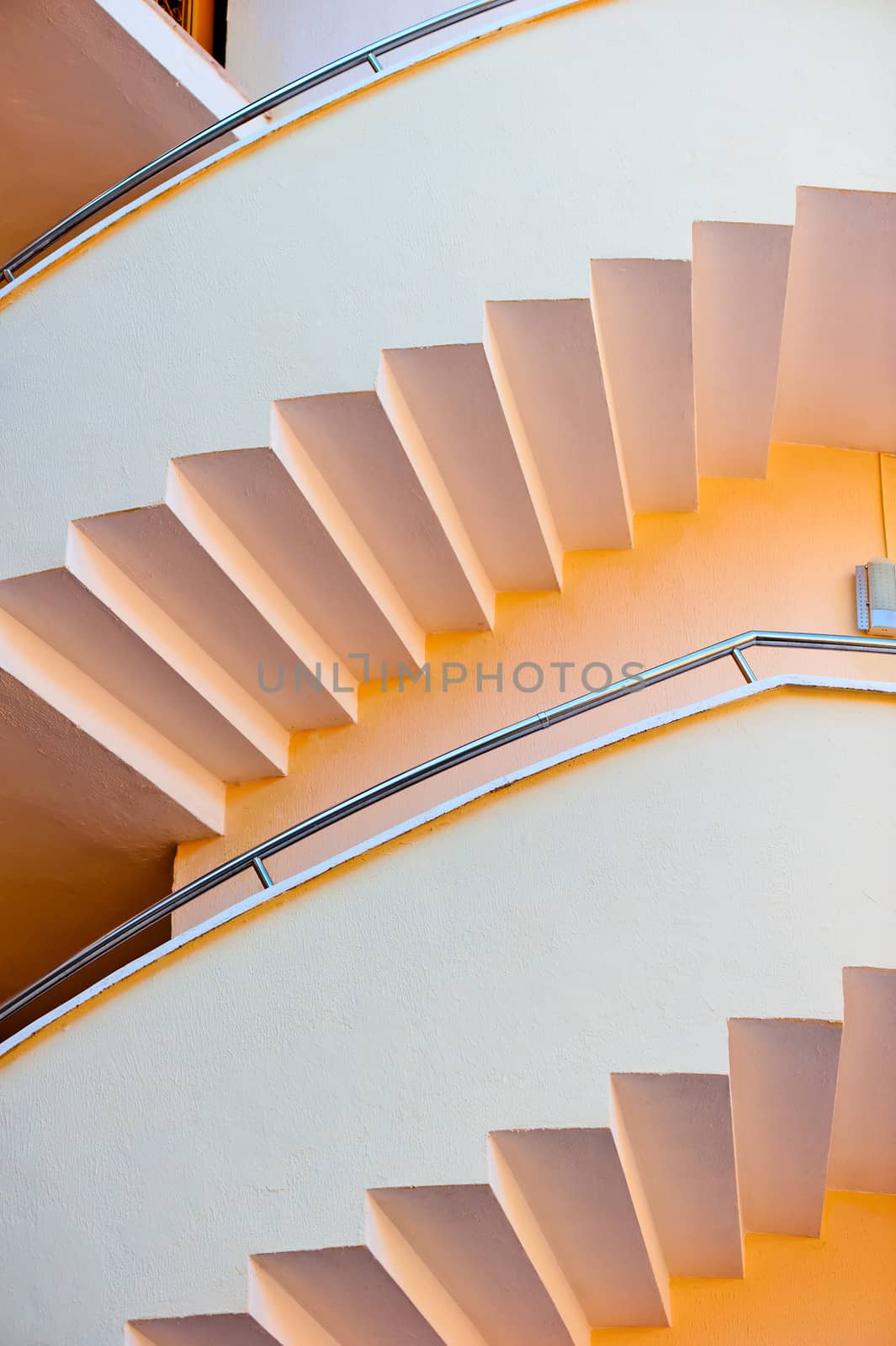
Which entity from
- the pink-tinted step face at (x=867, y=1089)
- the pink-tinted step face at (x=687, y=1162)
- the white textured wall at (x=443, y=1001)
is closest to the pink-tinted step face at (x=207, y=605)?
the white textured wall at (x=443, y=1001)

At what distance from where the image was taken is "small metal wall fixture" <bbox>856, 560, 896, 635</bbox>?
15.7 feet

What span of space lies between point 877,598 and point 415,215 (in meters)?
2.06

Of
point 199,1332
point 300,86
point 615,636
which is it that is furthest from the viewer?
point 615,636

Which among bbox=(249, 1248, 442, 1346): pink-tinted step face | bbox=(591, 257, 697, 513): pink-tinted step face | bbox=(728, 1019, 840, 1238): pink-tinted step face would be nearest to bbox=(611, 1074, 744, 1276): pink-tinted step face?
bbox=(728, 1019, 840, 1238): pink-tinted step face

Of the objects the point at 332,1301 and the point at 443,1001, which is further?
the point at 332,1301

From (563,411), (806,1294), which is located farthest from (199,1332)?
(563,411)

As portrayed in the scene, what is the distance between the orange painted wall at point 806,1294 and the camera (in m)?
4.11

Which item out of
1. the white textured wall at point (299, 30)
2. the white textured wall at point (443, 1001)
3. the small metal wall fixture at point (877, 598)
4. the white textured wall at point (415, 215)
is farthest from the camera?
the white textured wall at point (299, 30)

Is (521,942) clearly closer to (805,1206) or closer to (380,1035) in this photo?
(380,1035)

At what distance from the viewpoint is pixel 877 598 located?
4801 millimetres

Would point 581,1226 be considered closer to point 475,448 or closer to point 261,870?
point 261,870

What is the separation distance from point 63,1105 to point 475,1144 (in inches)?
40.5

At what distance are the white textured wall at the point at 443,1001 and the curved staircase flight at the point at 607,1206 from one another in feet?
0.29

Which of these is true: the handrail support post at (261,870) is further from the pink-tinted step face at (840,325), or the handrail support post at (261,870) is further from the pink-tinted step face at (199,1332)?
the pink-tinted step face at (840,325)
